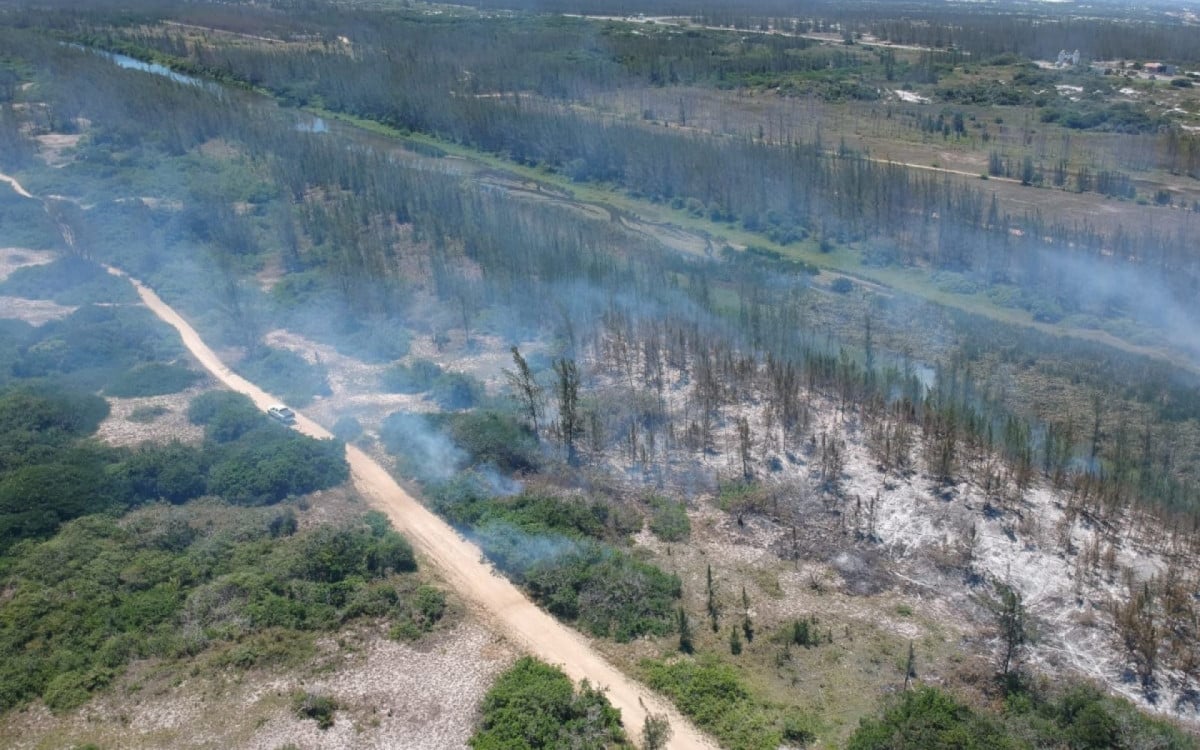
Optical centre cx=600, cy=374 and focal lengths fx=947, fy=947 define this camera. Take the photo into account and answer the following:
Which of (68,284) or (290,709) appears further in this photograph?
(68,284)

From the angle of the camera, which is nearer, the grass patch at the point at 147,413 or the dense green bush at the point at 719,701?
the dense green bush at the point at 719,701

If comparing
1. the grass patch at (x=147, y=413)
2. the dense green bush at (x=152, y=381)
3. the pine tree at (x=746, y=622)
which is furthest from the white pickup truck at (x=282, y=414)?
the pine tree at (x=746, y=622)

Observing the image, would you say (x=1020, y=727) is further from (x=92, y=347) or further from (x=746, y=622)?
(x=92, y=347)

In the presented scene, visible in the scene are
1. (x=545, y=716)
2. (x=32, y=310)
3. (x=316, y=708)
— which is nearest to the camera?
(x=545, y=716)

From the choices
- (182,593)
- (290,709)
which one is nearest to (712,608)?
(290,709)

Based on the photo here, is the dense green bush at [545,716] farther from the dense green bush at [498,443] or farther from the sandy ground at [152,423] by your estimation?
the sandy ground at [152,423]

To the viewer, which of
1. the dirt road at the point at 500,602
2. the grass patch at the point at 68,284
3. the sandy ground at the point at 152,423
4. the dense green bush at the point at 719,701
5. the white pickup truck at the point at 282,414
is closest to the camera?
the dense green bush at the point at 719,701

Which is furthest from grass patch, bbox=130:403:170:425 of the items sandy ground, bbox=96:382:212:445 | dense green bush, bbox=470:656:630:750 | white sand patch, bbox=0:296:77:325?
dense green bush, bbox=470:656:630:750

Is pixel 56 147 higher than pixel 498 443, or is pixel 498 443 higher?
pixel 56 147
